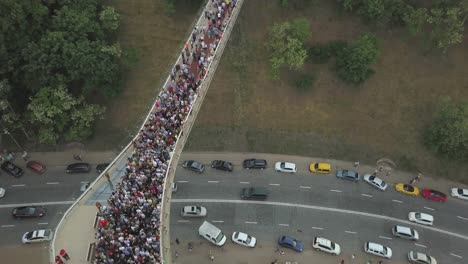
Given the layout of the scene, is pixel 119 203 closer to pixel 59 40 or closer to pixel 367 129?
pixel 59 40

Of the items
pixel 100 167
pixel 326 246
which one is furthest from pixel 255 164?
pixel 100 167

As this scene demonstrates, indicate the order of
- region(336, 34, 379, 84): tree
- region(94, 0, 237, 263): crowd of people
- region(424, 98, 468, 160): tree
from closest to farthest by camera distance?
1. region(94, 0, 237, 263): crowd of people
2. region(424, 98, 468, 160): tree
3. region(336, 34, 379, 84): tree

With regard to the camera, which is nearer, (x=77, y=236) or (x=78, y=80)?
(x=77, y=236)

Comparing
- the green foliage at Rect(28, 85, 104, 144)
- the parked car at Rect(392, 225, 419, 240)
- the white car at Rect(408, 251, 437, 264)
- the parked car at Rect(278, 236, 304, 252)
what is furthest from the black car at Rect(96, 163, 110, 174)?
the white car at Rect(408, 251, 437, 264)

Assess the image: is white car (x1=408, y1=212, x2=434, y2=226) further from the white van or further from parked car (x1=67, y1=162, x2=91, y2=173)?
parked car (x1=67, y1=162, x2=91, y2=173)

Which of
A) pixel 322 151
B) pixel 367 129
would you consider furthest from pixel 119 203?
pixel 367 129
